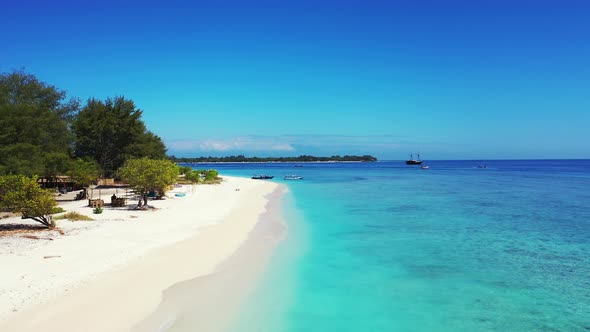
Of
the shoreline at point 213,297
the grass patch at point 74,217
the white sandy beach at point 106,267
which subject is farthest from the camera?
the grass patch at point 74,217

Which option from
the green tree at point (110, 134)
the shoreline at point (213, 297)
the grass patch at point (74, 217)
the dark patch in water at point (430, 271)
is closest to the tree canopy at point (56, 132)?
the green tree at point (110, 134)

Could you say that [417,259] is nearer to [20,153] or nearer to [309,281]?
[309,281]

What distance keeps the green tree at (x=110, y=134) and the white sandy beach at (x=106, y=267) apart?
23.5 m

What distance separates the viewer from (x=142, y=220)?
65.8ft

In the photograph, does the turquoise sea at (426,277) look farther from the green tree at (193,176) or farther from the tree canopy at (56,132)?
the green tree at (193,176)

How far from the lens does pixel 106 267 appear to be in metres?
11.6

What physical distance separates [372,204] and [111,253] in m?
22.2

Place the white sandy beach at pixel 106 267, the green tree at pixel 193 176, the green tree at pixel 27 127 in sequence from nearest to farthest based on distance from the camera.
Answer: the white sandy beach at pixel 106 267, the green tree at pixel 27 127, the green tree at pixel 193 176

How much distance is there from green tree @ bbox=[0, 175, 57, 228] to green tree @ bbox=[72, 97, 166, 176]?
26.5 m

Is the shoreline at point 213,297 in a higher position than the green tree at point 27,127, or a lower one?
lower

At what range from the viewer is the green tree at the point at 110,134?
4159 centimetres

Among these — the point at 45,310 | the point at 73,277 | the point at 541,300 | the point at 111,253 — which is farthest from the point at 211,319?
the point at 541,300

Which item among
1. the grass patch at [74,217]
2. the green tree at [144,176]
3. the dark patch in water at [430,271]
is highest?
the green tree at [144,176]

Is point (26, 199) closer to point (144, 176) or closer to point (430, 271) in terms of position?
point (144, 176)
